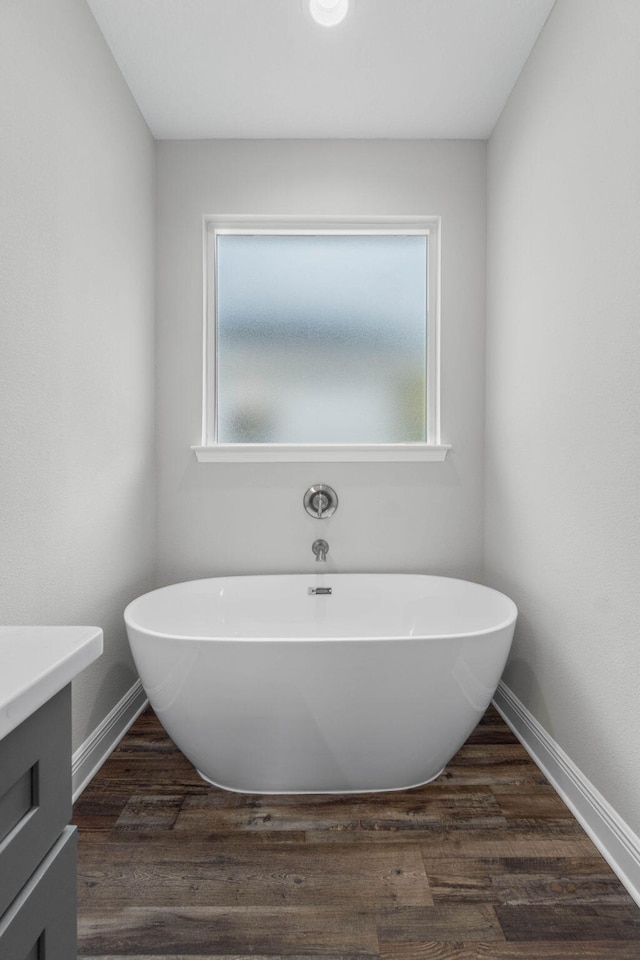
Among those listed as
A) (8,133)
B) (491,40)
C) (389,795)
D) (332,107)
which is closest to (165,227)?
(332,107)

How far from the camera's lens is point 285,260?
275 cm

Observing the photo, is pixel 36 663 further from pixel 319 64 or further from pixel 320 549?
pixel 319 64

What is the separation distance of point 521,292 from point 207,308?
1.42m

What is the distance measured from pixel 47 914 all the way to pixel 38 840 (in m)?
0.09

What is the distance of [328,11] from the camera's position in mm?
1822

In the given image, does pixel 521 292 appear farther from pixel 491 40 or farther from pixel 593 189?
pixel 491 40

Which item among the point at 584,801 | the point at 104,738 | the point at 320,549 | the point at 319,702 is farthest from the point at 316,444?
the point at 584,801

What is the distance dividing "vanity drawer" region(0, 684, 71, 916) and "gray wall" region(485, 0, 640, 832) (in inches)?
52.6

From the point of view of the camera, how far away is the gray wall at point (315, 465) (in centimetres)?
261

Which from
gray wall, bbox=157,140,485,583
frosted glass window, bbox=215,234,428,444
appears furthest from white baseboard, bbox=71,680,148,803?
frosted glass window, bbox=215,234,428,444

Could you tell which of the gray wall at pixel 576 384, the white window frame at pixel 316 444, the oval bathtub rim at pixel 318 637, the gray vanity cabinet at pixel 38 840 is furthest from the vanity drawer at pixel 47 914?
the white window frame at pixel 316 444

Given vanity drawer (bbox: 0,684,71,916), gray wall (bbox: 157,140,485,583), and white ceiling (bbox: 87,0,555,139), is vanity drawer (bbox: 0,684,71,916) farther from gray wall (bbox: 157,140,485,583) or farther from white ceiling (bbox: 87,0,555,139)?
white ceiling (bbox: 87,0,555,139)

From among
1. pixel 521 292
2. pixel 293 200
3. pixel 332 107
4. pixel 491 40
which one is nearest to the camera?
pixel 491 40

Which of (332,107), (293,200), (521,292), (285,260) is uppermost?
(332,107)
